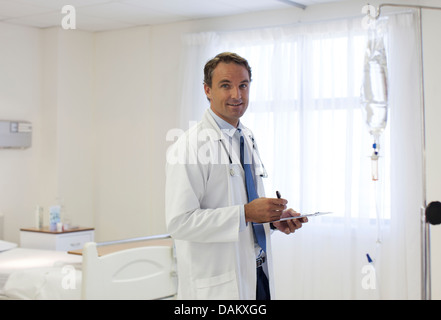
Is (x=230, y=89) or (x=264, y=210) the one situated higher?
(x=230, y=89)

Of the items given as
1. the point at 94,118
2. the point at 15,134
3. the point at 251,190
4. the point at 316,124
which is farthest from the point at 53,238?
the point at 251,190

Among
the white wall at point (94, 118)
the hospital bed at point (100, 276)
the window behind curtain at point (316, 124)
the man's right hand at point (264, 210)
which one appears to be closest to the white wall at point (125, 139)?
the white wall at point (94, 118)

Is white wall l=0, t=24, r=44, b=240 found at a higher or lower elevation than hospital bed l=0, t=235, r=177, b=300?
higher

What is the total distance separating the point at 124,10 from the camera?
178 inches

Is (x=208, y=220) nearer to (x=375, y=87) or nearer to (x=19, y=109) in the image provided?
(x=375, y=87)

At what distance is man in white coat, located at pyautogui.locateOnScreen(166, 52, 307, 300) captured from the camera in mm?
1777

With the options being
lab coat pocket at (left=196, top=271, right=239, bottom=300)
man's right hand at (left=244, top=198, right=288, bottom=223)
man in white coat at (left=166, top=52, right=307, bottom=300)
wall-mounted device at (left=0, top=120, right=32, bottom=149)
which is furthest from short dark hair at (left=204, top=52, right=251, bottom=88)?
wall-mounted device at (left=0, top=120, right=32, bottom=149)

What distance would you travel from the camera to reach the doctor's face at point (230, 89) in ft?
6.26

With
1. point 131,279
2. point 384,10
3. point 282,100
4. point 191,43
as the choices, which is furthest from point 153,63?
point 131,279

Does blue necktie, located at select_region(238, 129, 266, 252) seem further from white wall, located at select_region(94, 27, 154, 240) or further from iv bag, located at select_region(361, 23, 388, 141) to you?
white wall, located at select_region(94, 27, 154, 240)

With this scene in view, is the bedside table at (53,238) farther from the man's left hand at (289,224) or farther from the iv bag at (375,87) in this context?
the iv bag at (375,87)

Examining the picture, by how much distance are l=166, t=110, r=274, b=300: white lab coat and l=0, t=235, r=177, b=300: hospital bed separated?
0.66 m

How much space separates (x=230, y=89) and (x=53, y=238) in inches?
119

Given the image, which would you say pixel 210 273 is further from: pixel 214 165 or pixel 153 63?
pixel 153 63
